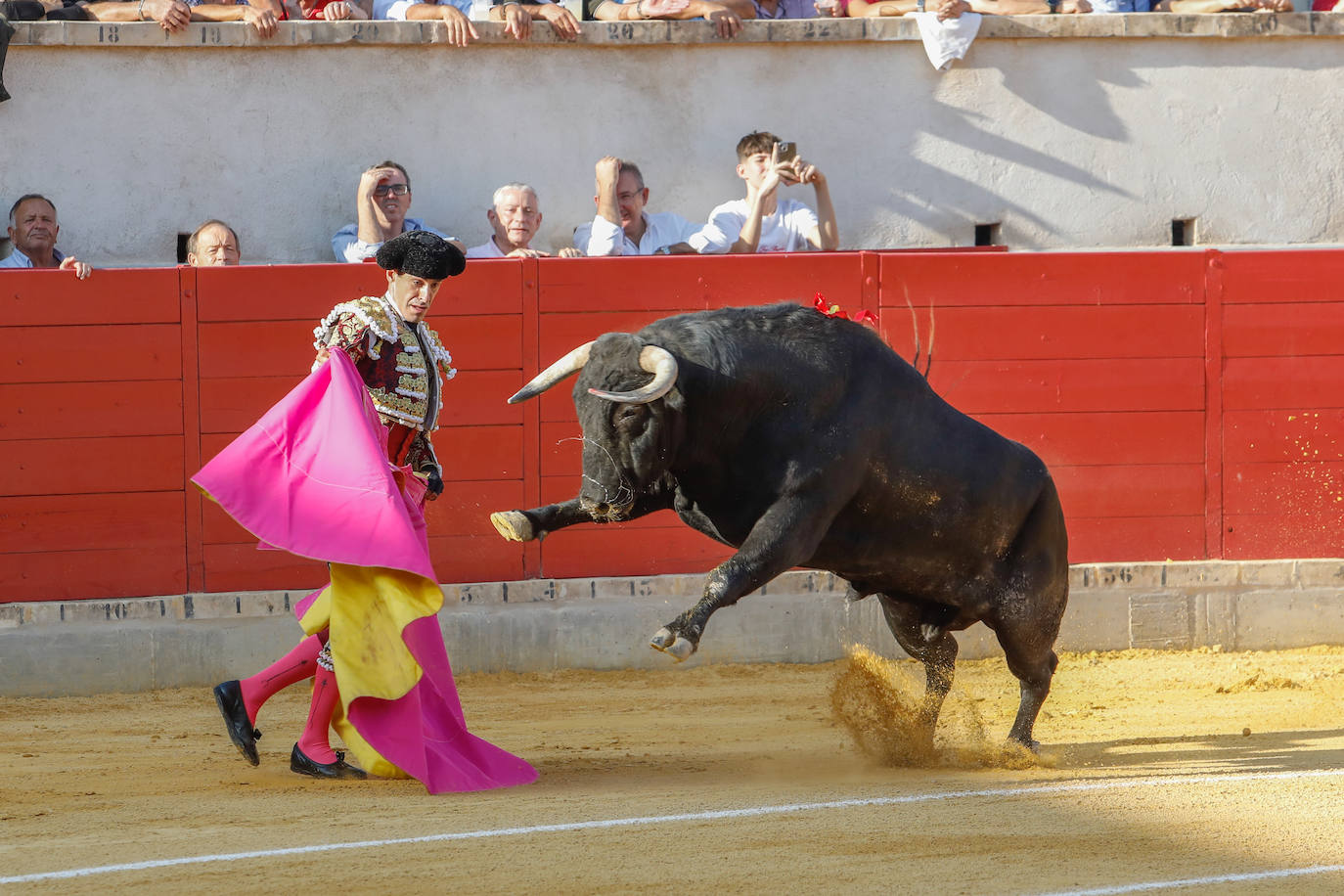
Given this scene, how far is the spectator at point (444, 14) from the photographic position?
23.7 ft

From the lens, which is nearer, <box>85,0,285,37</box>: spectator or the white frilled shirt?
the white frilled shirt

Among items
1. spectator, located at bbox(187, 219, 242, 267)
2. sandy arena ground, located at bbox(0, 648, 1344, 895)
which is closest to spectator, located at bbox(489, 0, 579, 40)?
spectator, located at bbox(187, 219, 242, 267)

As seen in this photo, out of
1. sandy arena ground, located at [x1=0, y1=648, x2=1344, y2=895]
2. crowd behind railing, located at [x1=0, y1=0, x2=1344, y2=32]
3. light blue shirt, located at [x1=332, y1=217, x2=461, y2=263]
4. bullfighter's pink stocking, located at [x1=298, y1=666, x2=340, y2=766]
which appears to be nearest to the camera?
sandy arena ground, located at [x1=0, y1=648, x2=1344, y2=895]

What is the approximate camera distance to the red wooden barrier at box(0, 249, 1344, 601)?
238 inches

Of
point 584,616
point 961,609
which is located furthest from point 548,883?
point 584,616

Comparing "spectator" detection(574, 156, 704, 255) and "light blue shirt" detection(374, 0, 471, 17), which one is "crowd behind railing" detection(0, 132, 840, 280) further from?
"light blue shirt" detection(374, 0, 471, 17)

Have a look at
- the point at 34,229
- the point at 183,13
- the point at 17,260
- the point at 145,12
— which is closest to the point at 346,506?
the point at 17,260

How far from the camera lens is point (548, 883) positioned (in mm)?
3223

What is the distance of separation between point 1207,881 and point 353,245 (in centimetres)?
439

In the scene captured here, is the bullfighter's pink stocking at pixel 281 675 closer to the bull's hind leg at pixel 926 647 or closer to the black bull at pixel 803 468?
the black bull at pixel 803 468

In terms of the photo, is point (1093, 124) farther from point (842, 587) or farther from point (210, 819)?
point (210, 819)

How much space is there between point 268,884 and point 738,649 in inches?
137

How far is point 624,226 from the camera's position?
683 centimetres

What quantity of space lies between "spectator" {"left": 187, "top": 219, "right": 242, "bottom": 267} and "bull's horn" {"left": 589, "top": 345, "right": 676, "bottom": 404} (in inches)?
115
